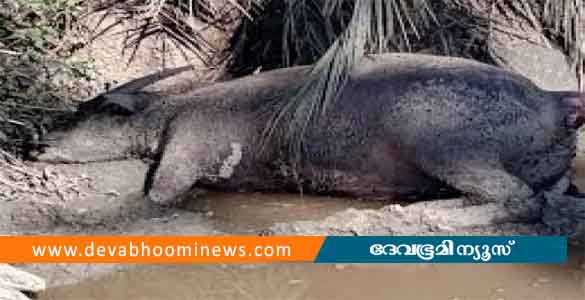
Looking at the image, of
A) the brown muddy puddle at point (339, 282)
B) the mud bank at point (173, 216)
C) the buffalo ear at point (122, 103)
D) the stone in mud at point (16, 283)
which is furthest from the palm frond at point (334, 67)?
the stone in mud at point (16, 283)

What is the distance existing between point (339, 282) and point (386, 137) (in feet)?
2.99

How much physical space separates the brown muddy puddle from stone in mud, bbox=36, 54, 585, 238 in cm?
38

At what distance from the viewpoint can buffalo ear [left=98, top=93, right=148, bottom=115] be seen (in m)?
4.39

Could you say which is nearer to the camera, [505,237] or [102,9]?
[505,237]

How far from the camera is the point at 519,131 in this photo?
3758 millimetres

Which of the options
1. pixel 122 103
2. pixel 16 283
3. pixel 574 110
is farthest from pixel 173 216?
pixel 574 110

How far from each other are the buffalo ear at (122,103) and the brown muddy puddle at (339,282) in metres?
1.28

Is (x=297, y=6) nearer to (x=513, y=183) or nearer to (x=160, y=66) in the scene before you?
(x=160, y=66)

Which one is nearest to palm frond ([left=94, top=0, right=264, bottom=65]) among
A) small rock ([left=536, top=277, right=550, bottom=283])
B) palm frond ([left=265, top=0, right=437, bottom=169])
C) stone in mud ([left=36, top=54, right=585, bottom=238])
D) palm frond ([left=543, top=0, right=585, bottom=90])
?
palm frond ([left=265, top=0, right=437, bottom=169])

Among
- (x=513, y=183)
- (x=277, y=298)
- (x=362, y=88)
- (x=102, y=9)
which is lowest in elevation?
(x=277, y=298)

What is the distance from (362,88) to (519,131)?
2.56ft

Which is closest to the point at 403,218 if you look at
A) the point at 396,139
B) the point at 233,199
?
the point at 396,139

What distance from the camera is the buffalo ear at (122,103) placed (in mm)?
4395

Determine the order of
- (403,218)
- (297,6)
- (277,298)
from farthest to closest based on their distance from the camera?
(297,6), (403,218), (277,298)
